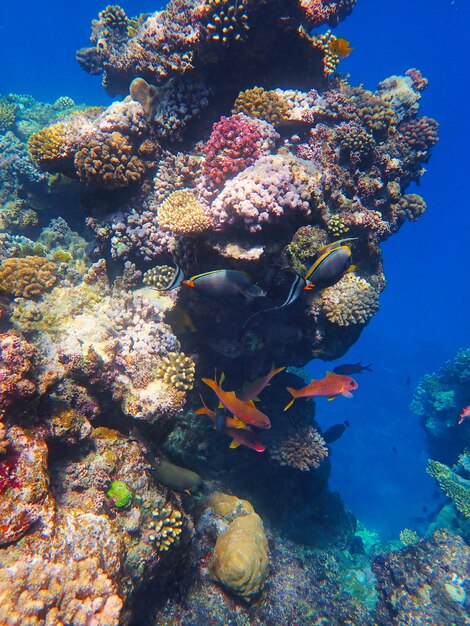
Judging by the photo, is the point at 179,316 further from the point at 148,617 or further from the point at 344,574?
the point at 344,574

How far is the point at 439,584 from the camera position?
7781mm

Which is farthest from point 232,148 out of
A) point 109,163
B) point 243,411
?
point 243,411

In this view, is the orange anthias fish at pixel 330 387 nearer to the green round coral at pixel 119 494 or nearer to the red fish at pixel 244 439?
the red fish at pixel 244 439

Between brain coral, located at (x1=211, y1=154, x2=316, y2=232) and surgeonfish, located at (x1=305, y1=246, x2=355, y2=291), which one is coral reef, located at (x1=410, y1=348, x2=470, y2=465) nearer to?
surgeonfish, located at (x1=305, y1=246, x2=355, y2=291)

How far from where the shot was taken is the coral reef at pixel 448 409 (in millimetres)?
15062

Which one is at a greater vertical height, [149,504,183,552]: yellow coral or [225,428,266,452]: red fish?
[225,428,266,452]: red fish

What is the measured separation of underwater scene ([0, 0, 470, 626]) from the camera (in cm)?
365

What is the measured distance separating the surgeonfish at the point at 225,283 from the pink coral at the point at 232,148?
1960mm

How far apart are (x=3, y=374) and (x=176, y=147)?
5.13m

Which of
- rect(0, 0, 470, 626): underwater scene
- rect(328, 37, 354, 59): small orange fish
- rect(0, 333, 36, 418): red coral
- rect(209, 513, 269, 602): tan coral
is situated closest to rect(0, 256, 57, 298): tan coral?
rect(0, 0, 470, 626): underwater scene

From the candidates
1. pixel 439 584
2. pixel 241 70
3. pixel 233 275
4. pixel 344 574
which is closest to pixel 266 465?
pixel 344 574

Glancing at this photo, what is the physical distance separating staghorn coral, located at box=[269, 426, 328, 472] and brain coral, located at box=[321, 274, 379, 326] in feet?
10.1

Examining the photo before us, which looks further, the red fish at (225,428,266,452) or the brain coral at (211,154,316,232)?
the red fish at (225,428,266,452)

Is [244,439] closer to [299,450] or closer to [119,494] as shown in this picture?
[299,450]
